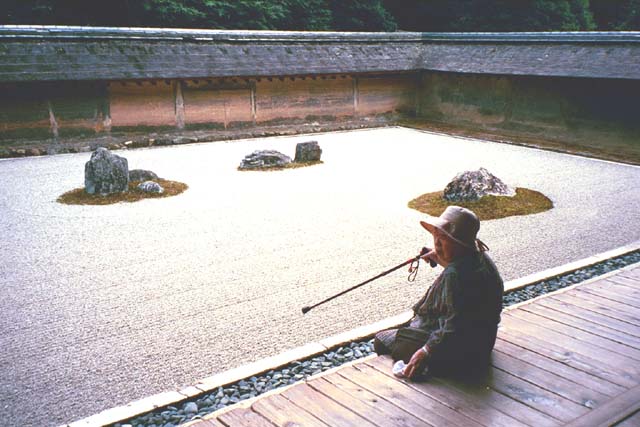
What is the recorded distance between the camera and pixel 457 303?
3359 mm

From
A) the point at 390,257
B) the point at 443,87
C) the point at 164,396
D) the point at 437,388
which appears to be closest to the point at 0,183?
the point at 390,257

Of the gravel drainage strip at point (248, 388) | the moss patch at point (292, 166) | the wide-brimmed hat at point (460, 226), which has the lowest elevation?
the gravel drainage strip at point (248, 388)

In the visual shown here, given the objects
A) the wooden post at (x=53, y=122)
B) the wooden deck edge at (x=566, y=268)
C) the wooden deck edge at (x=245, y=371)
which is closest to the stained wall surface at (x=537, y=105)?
the wooden deck edge at (x=566, y=268)

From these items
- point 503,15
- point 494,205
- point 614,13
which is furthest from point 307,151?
point 614,13

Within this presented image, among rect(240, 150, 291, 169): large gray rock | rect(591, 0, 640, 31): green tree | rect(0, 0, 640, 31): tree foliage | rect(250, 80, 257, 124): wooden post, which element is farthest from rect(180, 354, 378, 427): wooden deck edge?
rect(591, 0, 640, 31): green tree

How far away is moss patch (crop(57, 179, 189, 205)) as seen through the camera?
920 cm

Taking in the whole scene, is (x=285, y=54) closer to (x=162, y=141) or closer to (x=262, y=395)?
(x=162, y=141)

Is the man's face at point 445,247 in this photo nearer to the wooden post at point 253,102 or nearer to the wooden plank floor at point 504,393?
the wooden plank floor at point 504,393

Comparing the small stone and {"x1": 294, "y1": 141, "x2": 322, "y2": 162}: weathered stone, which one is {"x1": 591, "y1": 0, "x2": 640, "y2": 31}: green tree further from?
the small stone

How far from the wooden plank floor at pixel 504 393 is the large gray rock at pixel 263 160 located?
26.4 feet

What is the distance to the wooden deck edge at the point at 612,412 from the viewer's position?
3.13 metres

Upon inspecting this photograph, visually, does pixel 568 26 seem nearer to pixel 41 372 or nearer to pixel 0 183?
pixel 0 183

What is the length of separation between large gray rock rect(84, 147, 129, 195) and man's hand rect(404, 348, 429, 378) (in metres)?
7.42

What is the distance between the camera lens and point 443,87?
60.3 feet
